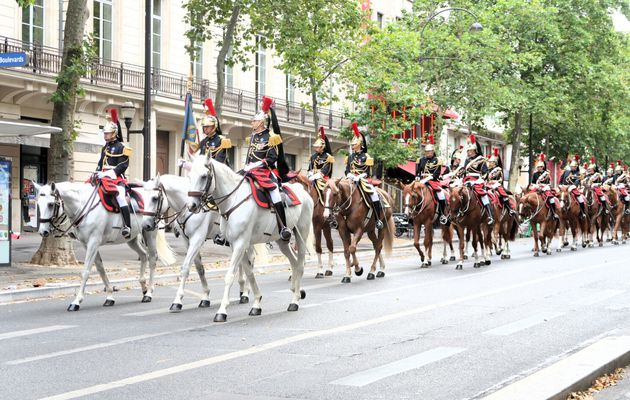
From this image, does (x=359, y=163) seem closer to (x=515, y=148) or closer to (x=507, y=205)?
(x=507, y=205)

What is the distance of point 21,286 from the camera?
16.6 metres

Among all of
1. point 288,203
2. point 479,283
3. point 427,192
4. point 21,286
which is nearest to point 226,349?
point 288,203

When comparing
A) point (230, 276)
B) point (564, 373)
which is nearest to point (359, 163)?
point (230, 276)

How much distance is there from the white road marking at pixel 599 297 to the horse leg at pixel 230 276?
17.5 feet

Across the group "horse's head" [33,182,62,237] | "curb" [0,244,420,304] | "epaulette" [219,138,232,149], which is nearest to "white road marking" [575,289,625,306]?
"curb" [0,244,420,304]

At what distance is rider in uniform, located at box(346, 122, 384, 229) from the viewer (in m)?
19.5

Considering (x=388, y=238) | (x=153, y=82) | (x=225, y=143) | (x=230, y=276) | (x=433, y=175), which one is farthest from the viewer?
(x=153, y=82)

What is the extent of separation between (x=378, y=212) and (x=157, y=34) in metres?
21.0

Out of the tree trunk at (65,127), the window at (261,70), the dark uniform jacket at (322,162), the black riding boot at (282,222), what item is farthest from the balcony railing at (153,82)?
the black riding boot at (282,222)

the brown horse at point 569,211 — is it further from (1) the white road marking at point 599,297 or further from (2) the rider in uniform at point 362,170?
(1) the white road marking at point 599,297

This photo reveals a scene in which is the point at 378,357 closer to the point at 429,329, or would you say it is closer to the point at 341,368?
the point at 341,368

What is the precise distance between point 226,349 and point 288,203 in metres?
4.29

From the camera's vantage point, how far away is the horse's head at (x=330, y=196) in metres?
18.9

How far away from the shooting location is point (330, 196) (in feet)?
62.2
